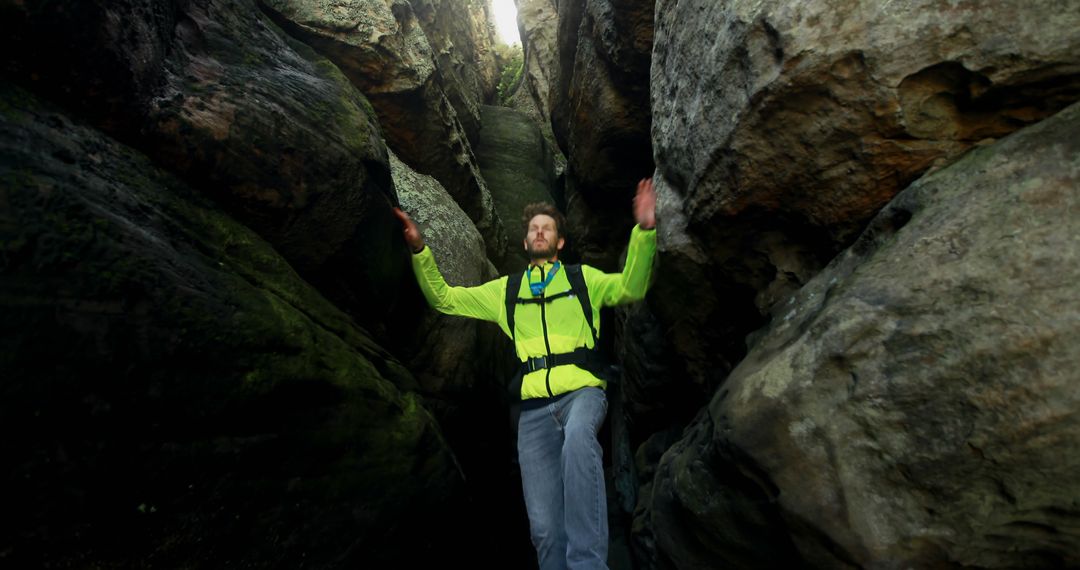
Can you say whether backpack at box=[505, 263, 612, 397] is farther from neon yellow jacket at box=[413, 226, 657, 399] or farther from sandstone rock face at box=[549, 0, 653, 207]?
sandstone rock face at box=[549, 0, 653, 207]

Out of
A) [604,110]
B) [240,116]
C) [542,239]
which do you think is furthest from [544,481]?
[604,110]

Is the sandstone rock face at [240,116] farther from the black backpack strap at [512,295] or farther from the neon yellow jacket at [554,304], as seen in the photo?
the black backpack strap at [512,295]

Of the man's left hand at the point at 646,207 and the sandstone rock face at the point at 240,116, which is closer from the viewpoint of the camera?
the sandstone rock face at the point at 240,116

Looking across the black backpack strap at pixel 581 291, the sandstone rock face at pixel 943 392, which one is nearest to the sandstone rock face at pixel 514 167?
the black backpack strap at pixel 581 291

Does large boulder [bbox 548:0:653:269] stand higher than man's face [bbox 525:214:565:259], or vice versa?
large boulder [bbox 548:0:653:269]

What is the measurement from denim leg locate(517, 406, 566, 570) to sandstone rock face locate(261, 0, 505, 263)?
6767mm

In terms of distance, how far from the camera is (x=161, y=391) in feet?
9.62

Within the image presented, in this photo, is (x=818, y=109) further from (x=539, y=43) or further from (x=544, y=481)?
(x=539, y=43)

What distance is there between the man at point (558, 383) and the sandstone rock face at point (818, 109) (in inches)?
28.6

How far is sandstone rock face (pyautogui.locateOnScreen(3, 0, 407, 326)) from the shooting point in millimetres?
3293

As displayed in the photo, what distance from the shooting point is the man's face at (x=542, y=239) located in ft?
19.1

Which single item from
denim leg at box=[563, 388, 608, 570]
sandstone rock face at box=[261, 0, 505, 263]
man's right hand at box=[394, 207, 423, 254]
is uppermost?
sandstone rock face at box=[261, 0, 505, 263]

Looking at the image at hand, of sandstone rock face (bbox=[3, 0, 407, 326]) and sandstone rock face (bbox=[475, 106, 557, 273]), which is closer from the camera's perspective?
sandstone rock face (bbox=[3, 0, 407, 326])

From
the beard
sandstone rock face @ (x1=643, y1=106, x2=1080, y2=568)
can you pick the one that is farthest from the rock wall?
the beard
